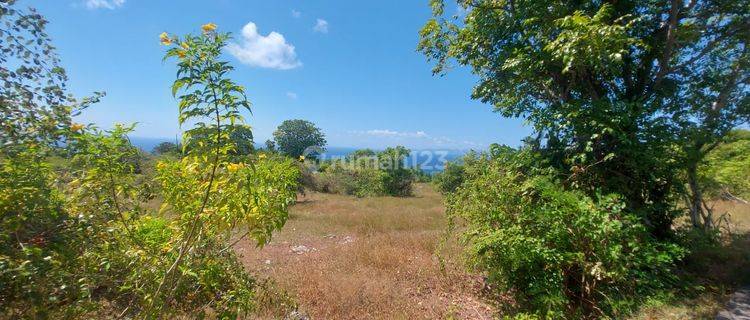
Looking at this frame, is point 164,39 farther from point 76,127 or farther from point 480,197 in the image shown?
point 480,197

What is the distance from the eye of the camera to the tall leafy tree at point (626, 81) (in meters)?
4.55

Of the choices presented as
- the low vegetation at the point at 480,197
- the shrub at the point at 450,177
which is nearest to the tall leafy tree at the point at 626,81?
the low vegetation at the point at 480,197

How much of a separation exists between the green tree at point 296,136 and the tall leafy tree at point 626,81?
60.0m

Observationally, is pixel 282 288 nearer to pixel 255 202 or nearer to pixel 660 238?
pixel 255 202

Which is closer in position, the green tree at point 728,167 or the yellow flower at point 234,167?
→ the yellow flower at point 234,167

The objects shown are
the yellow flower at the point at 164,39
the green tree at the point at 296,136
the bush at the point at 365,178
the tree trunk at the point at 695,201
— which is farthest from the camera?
the green tree at the point at 296,136

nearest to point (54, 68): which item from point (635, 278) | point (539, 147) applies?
point (539, 147)

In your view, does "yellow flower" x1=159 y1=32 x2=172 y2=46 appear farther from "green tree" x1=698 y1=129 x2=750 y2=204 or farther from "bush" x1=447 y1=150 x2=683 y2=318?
"green tree" x1=698 y1=129 x2=750 y2=204

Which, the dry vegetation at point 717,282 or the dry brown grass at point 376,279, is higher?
the dry vegetation at point 717,282

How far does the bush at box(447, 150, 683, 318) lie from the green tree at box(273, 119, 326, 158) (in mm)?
60695

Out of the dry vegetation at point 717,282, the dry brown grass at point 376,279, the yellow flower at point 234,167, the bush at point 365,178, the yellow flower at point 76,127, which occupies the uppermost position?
the yellow flower at point 76,127

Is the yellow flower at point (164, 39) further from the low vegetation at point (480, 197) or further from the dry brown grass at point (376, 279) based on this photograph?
the dry brown grass at point (376, 279)

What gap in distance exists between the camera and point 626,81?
5.59 m

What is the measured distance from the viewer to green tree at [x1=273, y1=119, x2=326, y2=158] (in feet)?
213
